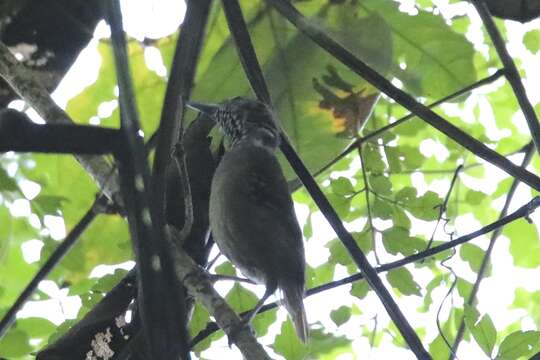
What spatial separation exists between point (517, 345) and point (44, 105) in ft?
4.15

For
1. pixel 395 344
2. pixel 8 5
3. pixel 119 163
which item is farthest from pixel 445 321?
pixel 119 163

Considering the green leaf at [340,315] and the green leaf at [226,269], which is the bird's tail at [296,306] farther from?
the green leaf at [340,315]

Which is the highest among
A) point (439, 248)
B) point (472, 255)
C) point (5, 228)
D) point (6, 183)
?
point (5, 228)

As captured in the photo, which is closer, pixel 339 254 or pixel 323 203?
pixel 323 203

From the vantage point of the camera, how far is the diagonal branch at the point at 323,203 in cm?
157

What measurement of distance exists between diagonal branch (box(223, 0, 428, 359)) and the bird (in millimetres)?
111

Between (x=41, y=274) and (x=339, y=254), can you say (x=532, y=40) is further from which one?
(x=41, y=274)

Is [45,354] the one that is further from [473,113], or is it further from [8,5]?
[473,113]

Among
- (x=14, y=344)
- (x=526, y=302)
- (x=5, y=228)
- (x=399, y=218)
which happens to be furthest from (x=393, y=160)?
(x=526, y=302)

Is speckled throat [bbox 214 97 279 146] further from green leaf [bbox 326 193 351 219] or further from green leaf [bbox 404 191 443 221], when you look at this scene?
green leaf [bbox 404 191 443 221]

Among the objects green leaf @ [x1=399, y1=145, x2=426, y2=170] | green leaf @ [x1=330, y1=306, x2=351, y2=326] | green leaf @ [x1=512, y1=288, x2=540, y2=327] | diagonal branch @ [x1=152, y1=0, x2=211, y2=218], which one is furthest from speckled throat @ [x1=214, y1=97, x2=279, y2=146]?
green leaf @ [x1=512, y1=288, x2=540, y2=327]

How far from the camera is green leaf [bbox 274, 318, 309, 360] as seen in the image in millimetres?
2162

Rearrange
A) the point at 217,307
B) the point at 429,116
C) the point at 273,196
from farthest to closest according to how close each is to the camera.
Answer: the point at 273,196, the point at 429,116, the point at 217,307

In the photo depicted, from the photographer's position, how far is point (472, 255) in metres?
2.71
